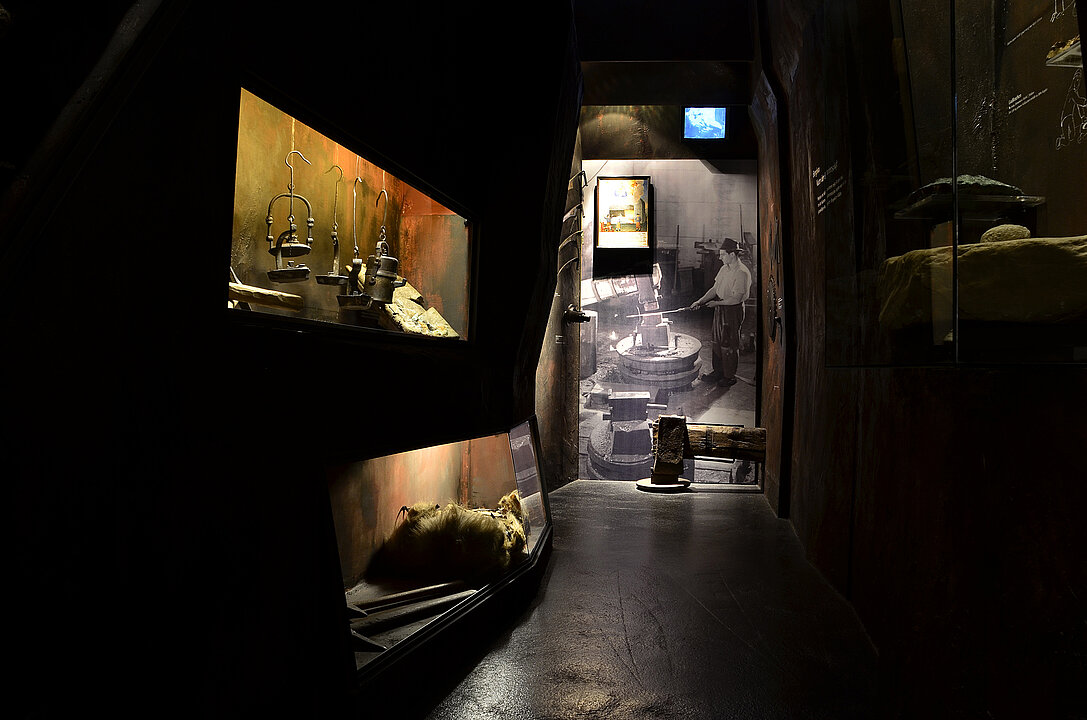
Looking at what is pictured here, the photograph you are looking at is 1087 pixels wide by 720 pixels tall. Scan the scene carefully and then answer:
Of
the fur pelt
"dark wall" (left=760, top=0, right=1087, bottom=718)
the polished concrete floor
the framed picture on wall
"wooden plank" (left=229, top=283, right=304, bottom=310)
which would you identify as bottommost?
the polished concrete floor

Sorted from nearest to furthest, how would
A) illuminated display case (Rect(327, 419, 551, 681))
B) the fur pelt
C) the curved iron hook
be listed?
illuminated display case (Rect(327, 419, 551, 681)) → the curved iron hook → the fur pelt

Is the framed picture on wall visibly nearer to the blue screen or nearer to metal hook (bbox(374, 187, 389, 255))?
the blue screen

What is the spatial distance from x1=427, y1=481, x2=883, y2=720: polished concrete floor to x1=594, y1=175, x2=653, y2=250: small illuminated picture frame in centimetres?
417

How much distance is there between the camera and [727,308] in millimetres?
8195

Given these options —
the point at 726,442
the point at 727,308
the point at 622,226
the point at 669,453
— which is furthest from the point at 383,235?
the point at 727,308

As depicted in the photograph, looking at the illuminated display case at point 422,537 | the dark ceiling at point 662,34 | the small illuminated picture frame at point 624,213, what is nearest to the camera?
the illuminated display case at point 422,537

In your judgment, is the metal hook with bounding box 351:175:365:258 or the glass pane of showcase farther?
the metal hook with bounding box 351:175:365:258

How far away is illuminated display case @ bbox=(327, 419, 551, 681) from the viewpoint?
269 cm

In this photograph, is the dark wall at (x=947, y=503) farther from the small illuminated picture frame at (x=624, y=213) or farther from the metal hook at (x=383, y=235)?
the small illuminated picture frame at (x=624, y=213)

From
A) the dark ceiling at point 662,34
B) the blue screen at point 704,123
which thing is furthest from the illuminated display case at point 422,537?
the blue screen at point 704,123

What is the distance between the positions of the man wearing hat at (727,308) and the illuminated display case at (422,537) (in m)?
4.80

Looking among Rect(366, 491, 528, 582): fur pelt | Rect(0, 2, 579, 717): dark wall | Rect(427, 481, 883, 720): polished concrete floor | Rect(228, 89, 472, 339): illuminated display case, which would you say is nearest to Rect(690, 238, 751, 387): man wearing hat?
Rect(427, 481, 883, 720): polished concrete floor

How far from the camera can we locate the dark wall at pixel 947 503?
1319 mm

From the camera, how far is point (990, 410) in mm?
1609
